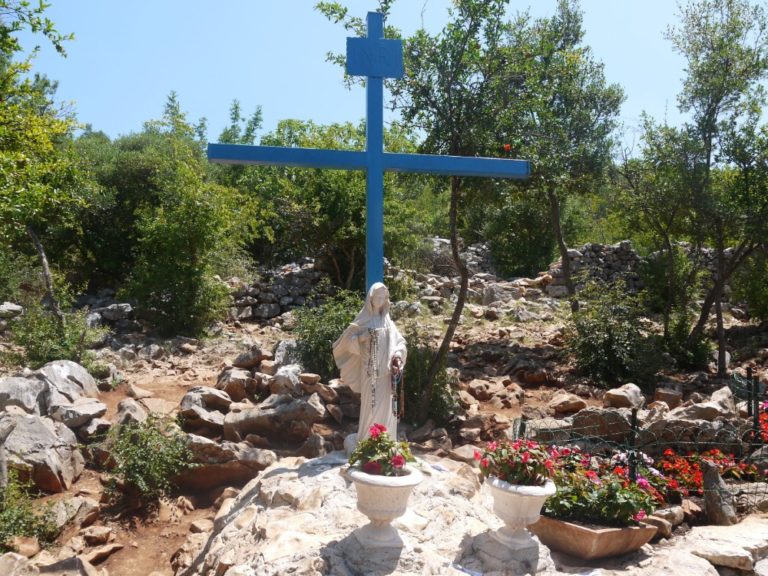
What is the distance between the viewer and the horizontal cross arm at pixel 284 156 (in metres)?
7.02

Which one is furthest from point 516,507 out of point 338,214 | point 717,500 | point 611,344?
point 338,214

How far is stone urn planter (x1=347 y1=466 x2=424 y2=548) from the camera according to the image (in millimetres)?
4906

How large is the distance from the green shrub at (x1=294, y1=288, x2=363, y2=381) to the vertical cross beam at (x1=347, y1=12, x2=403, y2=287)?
12.1ft

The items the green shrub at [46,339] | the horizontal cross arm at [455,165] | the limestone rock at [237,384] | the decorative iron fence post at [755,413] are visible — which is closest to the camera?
the horizontal cross arm at [455,165]

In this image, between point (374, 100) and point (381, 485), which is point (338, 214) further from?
point (381, 485)

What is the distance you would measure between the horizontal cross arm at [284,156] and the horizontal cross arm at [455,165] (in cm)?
39

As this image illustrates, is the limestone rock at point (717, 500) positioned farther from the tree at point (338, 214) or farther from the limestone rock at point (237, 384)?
the tree at point (338, 214)

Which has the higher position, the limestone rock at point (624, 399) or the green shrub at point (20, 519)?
the limestone rock at point (624, 399)

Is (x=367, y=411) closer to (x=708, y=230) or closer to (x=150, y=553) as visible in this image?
(x=150, y=553)

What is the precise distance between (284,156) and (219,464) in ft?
12.1

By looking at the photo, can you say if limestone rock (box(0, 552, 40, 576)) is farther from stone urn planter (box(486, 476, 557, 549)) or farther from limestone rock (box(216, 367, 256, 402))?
limestone rock (box(216, 367, 256, 402))

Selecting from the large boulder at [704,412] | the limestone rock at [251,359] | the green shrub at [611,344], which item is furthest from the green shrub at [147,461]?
the green shrub at [611,344]

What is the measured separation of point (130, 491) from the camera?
8008 millimetres

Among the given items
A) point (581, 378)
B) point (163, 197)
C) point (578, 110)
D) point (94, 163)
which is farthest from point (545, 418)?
point (94, 163)
